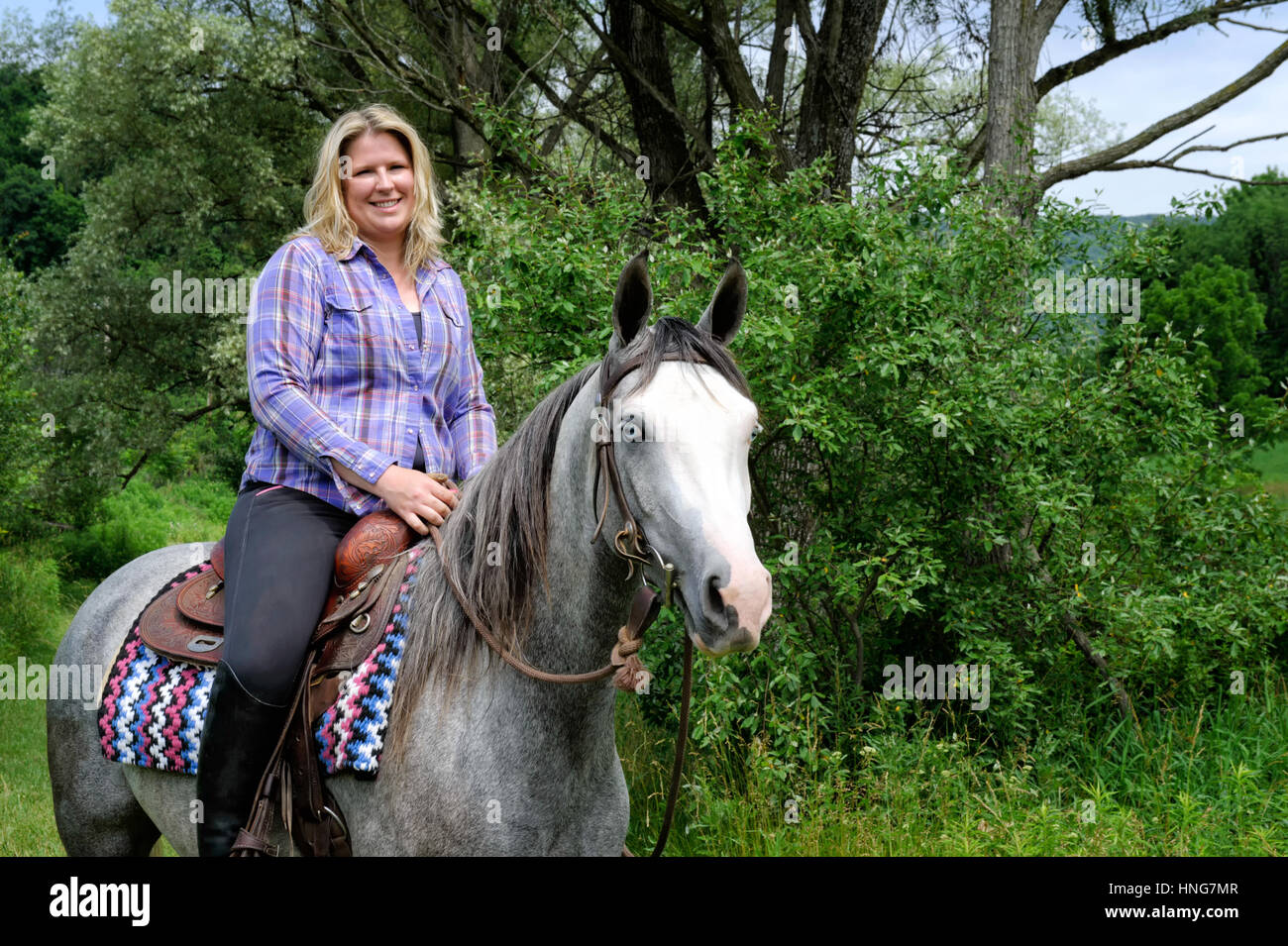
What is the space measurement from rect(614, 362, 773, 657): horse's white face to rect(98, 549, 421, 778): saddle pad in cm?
94

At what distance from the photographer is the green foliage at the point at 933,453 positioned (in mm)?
4820

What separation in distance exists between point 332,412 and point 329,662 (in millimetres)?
719

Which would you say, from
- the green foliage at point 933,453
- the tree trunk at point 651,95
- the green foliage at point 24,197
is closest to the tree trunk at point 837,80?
the tree trunk at point 651,95

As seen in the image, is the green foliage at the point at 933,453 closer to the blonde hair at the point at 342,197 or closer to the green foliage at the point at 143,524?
the blonde hair at the point at 342,197

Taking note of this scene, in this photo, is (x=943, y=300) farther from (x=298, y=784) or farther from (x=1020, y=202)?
(x=298, y=784)

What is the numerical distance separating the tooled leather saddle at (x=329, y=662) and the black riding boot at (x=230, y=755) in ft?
0.15

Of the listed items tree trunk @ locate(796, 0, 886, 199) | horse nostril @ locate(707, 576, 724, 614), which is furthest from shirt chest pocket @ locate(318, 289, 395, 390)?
tree trunk @ locate(796, 0, 886, 199)

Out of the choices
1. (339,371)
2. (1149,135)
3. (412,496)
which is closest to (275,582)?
(412,496)

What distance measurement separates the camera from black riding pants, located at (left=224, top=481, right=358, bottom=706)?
2541 mm

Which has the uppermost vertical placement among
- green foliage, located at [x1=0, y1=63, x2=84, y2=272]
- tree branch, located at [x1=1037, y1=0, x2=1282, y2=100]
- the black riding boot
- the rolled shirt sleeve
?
green foliage, located at [x1=0, y1=63, x2=84, y2=272]

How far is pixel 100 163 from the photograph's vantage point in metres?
13.7

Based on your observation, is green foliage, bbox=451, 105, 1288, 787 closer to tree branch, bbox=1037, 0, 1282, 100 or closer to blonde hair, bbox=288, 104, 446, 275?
blonde hair, bbox=288, 104, 446, 275

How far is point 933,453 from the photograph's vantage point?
205 inches

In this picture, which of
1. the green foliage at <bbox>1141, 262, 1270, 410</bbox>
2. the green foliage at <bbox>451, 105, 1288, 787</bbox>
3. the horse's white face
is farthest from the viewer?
the green foliage at <bbox>1141, 262, 1270, 410</bbox>
